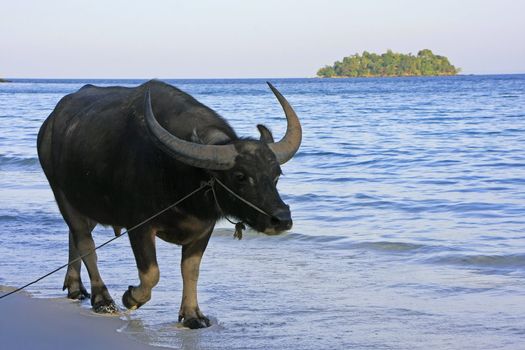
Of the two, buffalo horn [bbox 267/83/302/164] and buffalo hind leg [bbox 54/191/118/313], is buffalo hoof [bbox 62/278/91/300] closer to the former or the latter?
buffalo hind leg [bbox 54/191/118/313]

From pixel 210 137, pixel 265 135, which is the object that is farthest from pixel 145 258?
pixel 265 135

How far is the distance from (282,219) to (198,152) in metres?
0.67

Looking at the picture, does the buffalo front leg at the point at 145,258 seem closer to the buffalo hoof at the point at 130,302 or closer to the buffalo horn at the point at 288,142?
the buffalo hoof at the point at 130,302

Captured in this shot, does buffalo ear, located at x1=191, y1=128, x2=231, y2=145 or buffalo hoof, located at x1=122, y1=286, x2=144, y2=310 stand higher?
buffalo ear, located at x1=191, y1=128, x2=231, y2=145

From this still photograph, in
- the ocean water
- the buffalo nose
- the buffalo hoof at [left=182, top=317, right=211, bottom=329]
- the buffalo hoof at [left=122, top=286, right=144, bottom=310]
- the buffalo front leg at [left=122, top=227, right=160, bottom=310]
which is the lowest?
the ocean water

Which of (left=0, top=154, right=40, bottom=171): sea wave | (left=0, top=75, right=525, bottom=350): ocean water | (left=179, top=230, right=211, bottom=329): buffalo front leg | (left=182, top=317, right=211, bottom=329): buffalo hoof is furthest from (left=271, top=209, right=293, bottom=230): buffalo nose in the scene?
(left=0, top=154, right=40, bottom=171): sea wave

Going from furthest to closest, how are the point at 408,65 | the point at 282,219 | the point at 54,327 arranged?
the point at 408,65 < the point at 54,327 < the point at 282,219

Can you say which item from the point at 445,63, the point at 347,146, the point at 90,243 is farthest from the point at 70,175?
the point at 445,63

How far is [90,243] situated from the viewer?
736 cm

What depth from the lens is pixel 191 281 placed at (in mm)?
6574

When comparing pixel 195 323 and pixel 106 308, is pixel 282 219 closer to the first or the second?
pixel 195 323

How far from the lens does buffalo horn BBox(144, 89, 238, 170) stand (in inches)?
227

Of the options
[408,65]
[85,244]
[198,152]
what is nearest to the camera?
[198,152]

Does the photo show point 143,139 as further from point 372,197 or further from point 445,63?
point 445,63
